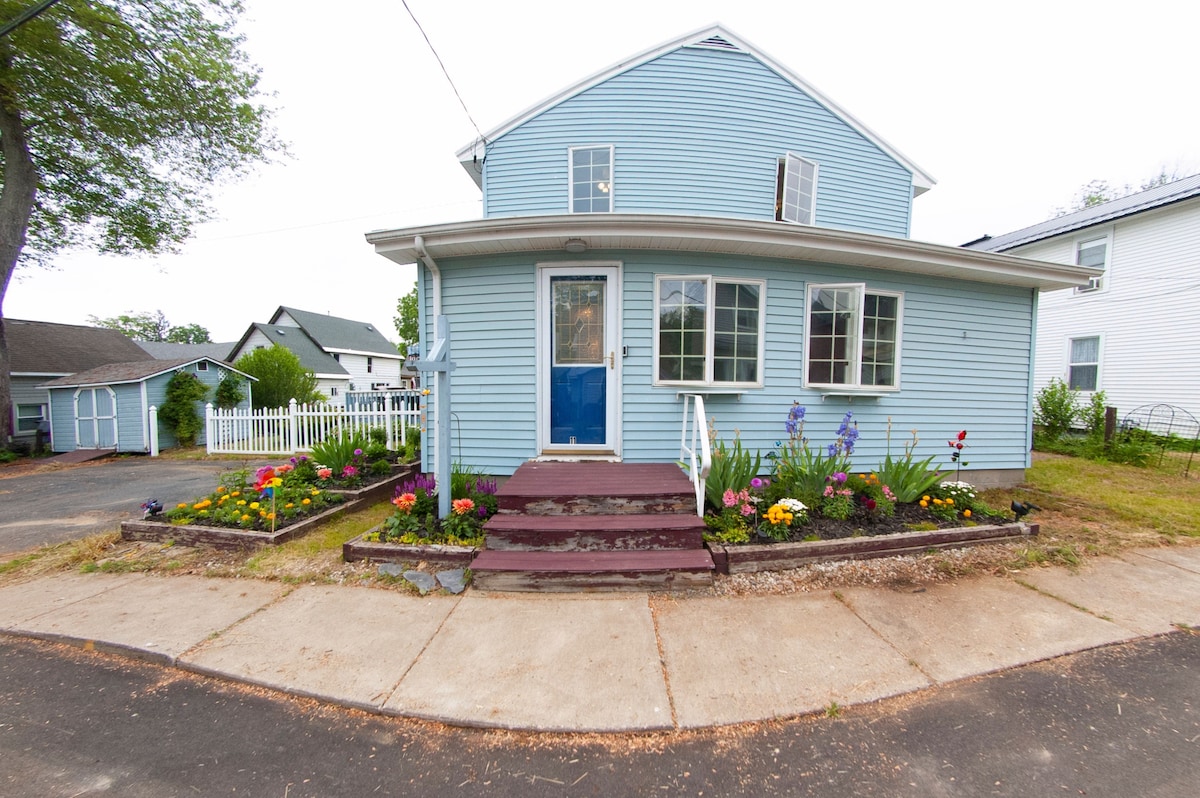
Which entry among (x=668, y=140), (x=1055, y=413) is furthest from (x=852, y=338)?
(x=1055, y=413)

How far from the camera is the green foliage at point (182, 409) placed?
11.2 meters


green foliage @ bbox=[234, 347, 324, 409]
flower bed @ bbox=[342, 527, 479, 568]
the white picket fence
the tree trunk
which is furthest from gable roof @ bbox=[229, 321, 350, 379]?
flower bed @ bbox=[342, 527, 479, 568]

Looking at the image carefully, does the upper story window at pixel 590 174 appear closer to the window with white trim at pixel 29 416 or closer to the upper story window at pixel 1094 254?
the upper story window at pixel 1094 254

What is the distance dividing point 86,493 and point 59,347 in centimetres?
1585

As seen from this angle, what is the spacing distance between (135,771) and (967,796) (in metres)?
3.25

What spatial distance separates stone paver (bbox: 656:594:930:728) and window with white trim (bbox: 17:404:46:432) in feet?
70.8

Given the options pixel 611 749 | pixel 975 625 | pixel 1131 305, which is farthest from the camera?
pixel 1131 305

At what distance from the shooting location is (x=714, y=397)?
5156 mm

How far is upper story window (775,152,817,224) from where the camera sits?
7664 millimetres

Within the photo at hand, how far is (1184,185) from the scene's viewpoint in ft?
32.0

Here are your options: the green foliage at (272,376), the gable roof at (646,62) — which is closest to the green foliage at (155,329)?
the green foliage at (272,376)

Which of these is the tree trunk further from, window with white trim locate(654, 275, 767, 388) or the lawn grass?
window with white trim locate(654, 275, 767, 388)

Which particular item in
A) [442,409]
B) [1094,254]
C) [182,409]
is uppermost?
[1094,254]

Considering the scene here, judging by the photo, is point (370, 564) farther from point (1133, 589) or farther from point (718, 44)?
point (718, 44)
